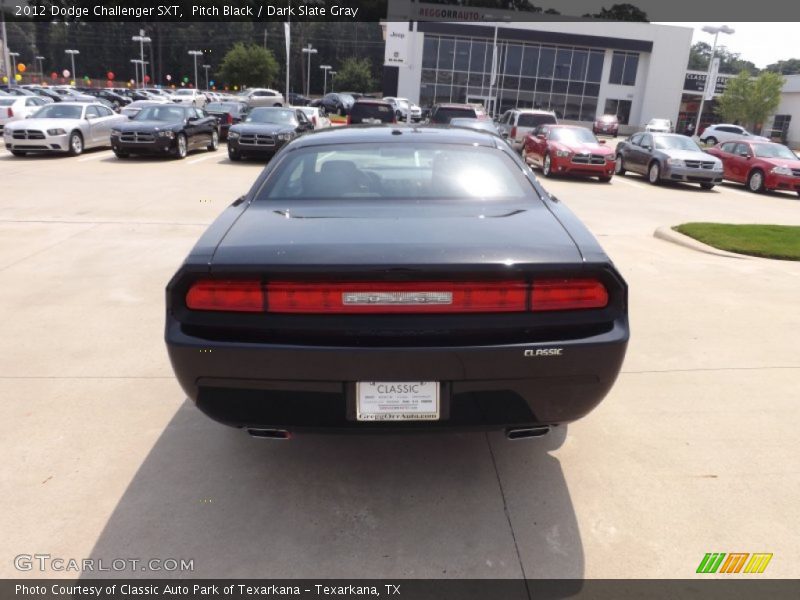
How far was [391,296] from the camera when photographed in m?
2.39

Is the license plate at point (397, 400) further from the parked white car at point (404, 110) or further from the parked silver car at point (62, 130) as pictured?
the parked white car at point (404, 110)

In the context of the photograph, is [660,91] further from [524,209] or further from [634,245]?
[524,209]

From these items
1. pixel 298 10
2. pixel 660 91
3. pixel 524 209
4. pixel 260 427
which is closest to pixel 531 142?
pixel 524 209

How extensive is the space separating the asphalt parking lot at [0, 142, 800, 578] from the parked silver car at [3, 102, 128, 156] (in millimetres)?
12460

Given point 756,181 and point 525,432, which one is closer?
point 525,432

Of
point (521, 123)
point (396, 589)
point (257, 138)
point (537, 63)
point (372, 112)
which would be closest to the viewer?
point (396, 589)

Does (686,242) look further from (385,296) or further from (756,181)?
(756,181)

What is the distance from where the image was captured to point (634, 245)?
8.27 m

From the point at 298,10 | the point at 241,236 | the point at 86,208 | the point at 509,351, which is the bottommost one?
the point at 86,208

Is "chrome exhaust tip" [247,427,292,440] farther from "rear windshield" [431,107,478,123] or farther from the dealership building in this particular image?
the dealership building

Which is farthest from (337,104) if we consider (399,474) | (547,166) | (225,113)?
(399,474)

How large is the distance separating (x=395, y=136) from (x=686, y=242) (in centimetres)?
573

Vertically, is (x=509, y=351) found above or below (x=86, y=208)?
above

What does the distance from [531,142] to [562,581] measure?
17334mm
